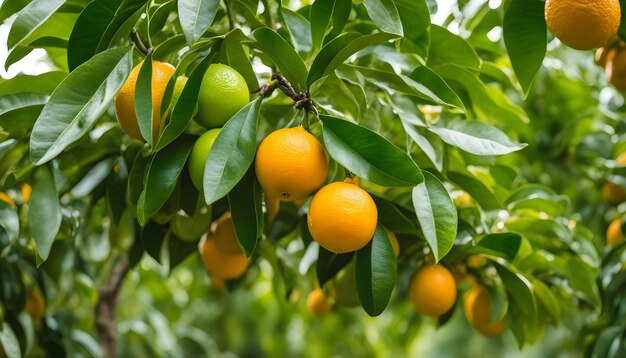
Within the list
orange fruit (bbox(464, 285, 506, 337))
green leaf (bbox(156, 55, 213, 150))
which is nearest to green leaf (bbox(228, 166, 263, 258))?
green leaf (bbox(156, 55, 213, 150))

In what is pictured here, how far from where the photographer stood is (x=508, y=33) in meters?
0.96

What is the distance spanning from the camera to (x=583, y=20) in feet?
2.81

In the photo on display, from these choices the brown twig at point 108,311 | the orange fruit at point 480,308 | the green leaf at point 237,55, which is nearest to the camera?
the green leaf at point 237,55

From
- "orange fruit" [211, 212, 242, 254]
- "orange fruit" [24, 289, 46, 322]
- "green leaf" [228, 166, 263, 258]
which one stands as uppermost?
"green leaf" [228, 166, 263, 258]

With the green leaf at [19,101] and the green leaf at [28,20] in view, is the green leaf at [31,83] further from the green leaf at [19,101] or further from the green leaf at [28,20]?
the green leaf at [28,20]

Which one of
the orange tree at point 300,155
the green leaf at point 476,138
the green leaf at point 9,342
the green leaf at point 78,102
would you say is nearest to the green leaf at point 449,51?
the orange tree at point 300,155

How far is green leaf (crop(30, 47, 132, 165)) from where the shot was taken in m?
0.71

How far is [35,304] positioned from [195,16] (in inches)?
33.0

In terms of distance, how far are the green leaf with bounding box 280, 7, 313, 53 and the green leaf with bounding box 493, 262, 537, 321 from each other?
1.47 feet

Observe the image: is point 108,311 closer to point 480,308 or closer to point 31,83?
point 31,83

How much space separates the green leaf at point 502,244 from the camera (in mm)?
968

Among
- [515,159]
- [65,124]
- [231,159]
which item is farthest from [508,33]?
[515,159]

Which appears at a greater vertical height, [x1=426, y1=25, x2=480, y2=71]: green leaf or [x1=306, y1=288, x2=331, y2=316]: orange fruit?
[x1=426, y1=25, x2=480, y2=71]: green leaf

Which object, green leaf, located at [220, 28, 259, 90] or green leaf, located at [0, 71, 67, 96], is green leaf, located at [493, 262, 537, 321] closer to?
green leaf, located at [220, 28, 259, 90]
